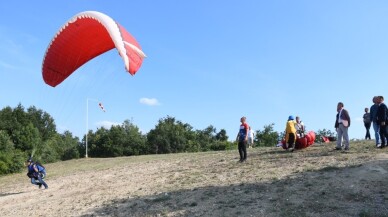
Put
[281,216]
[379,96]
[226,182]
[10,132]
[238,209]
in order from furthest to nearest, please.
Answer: [10,132]
[379,96]
[226,182]
[238,209]
[281,216]

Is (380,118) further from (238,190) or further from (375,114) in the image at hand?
(238,190)

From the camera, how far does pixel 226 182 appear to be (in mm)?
13227

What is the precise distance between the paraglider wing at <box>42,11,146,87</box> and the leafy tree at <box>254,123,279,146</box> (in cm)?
5256

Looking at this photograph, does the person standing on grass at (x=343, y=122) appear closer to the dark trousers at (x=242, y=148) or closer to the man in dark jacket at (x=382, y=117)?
the man in dark jacket at (x=382, y=117)

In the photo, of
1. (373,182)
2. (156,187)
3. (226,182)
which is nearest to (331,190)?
(373,182)

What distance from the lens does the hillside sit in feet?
33.7

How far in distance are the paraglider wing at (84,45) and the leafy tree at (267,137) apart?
52.6 m

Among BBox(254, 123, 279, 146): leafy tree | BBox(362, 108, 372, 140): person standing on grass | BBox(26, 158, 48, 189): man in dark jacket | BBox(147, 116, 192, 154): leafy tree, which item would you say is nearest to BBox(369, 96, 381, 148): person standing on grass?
BBox(362, 108, 372, 140): person standing on grass

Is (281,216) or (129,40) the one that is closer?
(281,216)

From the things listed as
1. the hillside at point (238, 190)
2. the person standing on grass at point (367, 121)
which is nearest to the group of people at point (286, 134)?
the hillside at point (238, 190)

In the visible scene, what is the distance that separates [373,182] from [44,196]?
11102 mm

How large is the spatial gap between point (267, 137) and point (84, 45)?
55104 millimetres

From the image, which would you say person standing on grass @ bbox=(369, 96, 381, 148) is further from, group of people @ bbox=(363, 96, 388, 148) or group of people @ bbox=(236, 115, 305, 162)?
group of people @ bbox=(236, 115, 305, 162)

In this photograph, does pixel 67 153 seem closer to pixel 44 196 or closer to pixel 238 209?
pixel 44 196
